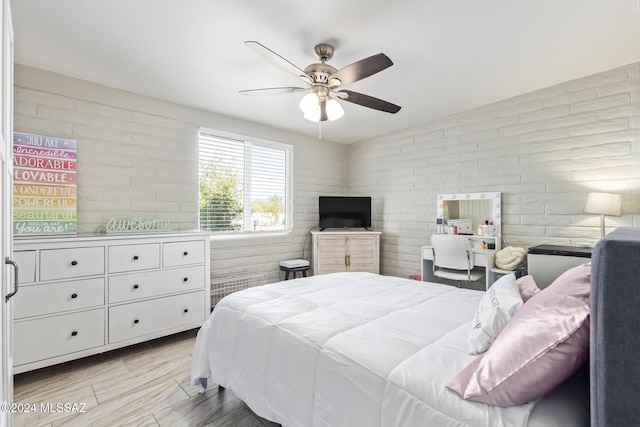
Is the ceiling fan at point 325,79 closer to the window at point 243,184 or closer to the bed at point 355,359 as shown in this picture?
the bed at point 355,359

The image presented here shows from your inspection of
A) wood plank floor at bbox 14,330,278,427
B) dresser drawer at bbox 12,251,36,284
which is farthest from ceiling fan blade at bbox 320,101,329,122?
dresser drawer at bbox 12,251,36,284

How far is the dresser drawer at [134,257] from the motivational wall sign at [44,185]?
1.67ft

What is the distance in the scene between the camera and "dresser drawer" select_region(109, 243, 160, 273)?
2.52m

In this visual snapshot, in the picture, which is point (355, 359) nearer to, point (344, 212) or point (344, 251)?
point (344, 251)

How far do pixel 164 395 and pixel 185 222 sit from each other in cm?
188

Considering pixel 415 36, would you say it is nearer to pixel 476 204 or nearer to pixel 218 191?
pixel 476 204

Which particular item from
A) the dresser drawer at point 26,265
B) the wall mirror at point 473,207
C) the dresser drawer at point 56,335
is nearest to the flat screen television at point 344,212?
the wall mirror at point 473,207

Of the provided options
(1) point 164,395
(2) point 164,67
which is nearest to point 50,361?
(1) point 164,395

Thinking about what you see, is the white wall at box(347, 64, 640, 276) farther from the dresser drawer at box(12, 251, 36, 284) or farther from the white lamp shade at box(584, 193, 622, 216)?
the dresser drawer at box(12, 251, 36, 284)

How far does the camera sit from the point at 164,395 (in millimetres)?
2010

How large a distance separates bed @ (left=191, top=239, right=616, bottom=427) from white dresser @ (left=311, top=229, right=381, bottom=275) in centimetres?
214

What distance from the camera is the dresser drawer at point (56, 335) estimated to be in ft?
6.92

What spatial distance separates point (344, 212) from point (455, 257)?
5.79 feet

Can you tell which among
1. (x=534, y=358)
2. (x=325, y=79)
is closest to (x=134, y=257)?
(x=325, y=79)
